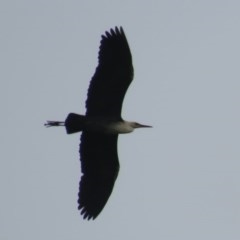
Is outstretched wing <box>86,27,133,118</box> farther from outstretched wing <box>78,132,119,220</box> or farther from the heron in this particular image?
outstretched wing <box>78,132,119,220</box>

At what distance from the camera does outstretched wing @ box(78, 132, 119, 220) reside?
1485 cm

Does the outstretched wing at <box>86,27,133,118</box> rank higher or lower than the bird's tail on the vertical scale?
Result: higher

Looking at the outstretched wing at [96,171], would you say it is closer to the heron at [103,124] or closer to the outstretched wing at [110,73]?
the heron at [103,124]

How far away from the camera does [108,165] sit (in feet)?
49.6

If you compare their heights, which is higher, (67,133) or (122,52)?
(122,52)

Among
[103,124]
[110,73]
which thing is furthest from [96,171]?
[110,73]

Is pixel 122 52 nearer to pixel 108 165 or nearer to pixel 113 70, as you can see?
pixel 113 70

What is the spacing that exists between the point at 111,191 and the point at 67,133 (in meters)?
1.43

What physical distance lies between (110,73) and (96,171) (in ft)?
5.97

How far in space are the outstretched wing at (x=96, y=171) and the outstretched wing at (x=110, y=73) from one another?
0.59 metres

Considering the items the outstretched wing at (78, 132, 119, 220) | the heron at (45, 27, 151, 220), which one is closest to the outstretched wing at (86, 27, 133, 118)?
the heron at (45, 27, 151, 220)

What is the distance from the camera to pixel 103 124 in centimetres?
1463

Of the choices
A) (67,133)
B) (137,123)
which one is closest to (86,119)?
(67,133)

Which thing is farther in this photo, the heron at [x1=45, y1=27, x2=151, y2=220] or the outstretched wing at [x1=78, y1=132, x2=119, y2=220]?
the outstretched wing at [x1=78, y1=132, x2=119, y2=220]
